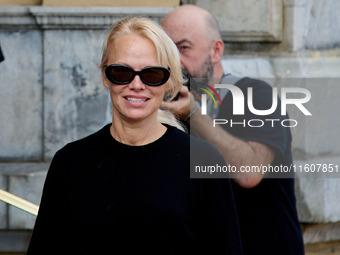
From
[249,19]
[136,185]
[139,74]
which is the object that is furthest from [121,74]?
[249,19]

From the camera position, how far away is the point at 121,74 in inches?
68.3

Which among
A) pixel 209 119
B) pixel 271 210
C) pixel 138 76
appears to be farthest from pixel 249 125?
pixel 138 76

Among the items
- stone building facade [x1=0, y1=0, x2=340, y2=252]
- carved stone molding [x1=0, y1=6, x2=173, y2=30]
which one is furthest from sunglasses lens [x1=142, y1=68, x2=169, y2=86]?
carved stone molding [x1=0, y1=6, x2=173, y2=30]

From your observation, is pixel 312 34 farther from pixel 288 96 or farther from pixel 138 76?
pixel 138 76

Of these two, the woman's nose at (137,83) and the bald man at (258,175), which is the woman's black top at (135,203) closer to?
the woman's nose at (137,83)

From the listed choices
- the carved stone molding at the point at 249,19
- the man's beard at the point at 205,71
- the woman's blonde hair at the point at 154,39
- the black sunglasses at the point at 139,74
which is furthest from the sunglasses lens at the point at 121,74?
the carved stone molding at the point at 249,19

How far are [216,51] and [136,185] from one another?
1.53m

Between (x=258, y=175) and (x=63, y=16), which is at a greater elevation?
(x=63, y=16)

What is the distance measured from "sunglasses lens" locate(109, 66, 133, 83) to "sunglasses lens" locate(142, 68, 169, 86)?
50 mm

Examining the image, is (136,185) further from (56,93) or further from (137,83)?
(56,93)

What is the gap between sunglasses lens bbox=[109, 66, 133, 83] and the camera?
1.73m

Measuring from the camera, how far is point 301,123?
4.40 meters

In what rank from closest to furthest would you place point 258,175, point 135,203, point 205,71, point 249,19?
point 135,203 < point 258,175 < point 205,71 < point 249,19

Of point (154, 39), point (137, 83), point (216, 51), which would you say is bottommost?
point (137, 83)
